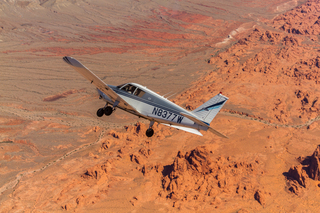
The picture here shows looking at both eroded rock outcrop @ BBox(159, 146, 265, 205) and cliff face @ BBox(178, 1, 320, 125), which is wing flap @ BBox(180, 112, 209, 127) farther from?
cliff face @ BBox(178, 1, 320, 125)

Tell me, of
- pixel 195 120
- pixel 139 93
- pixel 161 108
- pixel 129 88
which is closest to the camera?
pixel 195 120

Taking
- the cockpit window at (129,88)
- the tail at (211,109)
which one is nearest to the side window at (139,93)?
the cockpit window at (129,88)

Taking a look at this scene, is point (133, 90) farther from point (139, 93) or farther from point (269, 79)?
point (269, 79)

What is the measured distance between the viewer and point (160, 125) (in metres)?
51.2

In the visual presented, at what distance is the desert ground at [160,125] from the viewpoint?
35.5 metres

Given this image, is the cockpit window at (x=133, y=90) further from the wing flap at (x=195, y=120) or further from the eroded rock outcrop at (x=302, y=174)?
the eroded rock outcrop at (x=302, y=174)

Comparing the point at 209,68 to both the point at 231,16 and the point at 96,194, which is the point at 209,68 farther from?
the point at 231,16

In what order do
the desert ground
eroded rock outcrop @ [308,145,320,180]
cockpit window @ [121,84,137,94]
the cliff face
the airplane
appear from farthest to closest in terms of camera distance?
the cliff face, eroded rock outcrop @ [308,145,320,180], the desert ground, cockpit window @ [121,84,137,94], the airplane

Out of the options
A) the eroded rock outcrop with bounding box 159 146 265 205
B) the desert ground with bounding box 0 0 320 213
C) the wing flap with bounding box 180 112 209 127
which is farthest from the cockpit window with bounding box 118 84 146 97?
the eroded rock outcrop with bounding box 159 146 265 205

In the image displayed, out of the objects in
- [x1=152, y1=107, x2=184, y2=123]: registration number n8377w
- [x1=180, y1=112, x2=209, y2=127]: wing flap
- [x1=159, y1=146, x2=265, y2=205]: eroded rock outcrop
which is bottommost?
[x1=159, y1=146, x2=265, y2=205]: eroded rock outcrop

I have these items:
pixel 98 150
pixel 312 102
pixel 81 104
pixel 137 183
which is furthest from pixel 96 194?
pixel 312 102

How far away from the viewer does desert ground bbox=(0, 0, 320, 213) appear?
35.5 metres

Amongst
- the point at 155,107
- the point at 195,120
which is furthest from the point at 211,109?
the point at 155,107

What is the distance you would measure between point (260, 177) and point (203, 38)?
8320cm
